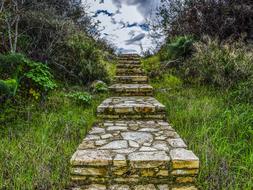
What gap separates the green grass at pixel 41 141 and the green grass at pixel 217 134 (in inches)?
63.1

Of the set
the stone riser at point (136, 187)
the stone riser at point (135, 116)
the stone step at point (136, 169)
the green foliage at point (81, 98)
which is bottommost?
the stone riser at point (136, 187)

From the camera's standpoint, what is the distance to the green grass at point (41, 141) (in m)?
3.00

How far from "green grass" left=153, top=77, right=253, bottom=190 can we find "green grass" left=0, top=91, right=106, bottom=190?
1602mm

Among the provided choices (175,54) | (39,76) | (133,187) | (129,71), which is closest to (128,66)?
(129,71)

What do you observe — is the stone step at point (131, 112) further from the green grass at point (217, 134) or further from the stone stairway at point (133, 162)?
the stone stairway at point (133, 162)

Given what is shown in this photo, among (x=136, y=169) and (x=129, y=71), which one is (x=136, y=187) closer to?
(x=136, y=169)

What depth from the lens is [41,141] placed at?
3902 millimetres

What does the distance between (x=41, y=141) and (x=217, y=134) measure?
256 centimetres

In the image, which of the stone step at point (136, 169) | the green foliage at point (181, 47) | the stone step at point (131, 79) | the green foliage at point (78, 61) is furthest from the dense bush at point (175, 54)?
the stone step at point (136, 169)

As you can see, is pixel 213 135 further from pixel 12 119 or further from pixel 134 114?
pixel 12 119

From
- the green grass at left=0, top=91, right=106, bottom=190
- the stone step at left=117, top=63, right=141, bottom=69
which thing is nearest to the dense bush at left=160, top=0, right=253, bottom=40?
the stone step at left=117, top=63, right=141, bottom=69

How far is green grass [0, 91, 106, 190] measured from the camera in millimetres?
3002

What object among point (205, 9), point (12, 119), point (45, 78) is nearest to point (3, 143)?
point (12, 119)

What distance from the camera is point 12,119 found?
15.5 feet
